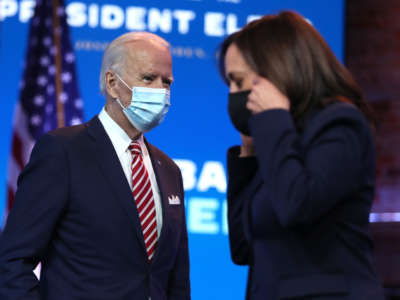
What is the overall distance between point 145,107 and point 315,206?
3.83 ft

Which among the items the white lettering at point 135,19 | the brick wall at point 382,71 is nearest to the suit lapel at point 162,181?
the white lettering at point 135,19

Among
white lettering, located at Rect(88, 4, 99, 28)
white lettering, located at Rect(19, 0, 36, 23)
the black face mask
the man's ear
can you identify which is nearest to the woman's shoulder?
the black face mask

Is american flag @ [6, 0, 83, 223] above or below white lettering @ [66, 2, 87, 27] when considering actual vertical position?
below

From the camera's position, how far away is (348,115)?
4.50 ft

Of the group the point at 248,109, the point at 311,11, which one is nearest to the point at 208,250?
the point at 311,11

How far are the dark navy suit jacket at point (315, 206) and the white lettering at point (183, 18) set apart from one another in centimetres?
274

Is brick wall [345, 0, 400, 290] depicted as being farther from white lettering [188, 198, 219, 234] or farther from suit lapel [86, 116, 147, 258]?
suit lapel [86, 116, 147, 258]

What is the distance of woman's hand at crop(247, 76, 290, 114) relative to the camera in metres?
1.44

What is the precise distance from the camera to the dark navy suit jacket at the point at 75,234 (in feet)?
6.62

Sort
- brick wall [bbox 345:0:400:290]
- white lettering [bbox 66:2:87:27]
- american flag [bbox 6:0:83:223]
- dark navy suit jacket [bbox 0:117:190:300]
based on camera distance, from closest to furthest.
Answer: dark navy suit jacket [bbox 0:117:190:300]
american flag [bbox 6:0:83:223]
white lettering [bbox 66:2:87:27]
brick wall [bbox 345:0:400:290]

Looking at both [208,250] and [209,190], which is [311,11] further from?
[208,250]

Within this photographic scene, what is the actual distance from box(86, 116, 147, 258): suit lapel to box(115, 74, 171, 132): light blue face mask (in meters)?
0.14

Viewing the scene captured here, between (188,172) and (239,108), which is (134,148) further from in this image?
(188,172)

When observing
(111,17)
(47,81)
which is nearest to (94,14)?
(111,17)
